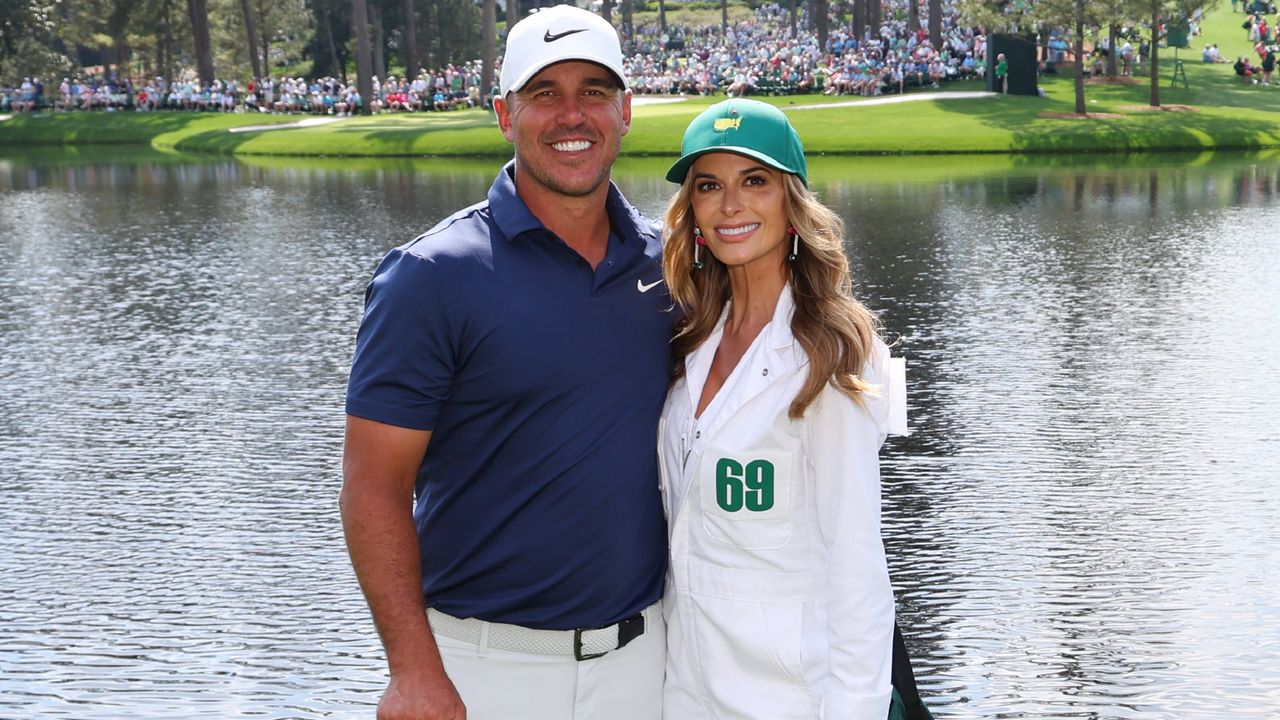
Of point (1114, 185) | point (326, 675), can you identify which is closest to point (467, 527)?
point (326, 675)

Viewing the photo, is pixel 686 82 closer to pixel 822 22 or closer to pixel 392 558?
pixel 822 22

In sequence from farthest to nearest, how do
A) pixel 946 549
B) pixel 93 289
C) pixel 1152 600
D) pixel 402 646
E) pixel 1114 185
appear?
pixel 1114 185, pixel 93 289, pixel 946 549, pixel 1152 600, pixel 402 646

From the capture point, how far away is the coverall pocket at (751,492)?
12.2 ft

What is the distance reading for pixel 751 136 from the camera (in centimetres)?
389

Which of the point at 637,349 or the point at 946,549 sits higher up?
the point at 637,349

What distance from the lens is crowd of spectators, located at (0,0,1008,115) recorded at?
51594 mm

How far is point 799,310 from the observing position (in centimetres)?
390

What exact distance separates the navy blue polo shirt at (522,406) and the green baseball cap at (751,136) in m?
0.38

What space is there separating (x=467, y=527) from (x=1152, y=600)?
21.2 ft

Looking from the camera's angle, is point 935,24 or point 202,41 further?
Result: point 202,41

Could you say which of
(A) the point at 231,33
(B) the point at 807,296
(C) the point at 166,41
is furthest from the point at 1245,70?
(B) the point at 807,296

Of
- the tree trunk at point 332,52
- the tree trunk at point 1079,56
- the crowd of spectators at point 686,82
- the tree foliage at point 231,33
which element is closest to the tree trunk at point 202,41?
the tree foliage at point 231,33

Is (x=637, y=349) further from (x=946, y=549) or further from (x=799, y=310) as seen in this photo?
(x=946, y=549)

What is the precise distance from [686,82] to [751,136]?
52811 millimetres
